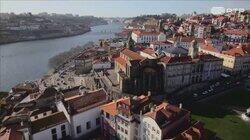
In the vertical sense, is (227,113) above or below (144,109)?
below

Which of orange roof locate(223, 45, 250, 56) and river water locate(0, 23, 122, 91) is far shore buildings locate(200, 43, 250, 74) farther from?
river water locate(0, 23, 122, 91)

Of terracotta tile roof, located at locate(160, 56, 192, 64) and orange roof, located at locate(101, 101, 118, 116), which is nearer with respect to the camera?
orange roof, located at locate(101, 101, 118, 116)

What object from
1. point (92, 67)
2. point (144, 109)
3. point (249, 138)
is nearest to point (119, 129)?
point (144, 109)

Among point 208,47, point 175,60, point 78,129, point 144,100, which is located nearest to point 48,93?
point 78,129

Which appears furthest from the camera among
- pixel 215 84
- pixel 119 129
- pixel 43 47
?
pixel 43 47

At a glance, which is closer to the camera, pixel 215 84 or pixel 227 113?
pixel 227 113

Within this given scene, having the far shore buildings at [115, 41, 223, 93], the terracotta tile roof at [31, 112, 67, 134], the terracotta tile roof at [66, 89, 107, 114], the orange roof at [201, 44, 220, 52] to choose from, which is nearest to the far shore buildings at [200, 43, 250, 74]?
the orange roof at [201, 44, 220, 52]

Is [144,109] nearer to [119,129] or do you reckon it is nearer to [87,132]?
[119,129]

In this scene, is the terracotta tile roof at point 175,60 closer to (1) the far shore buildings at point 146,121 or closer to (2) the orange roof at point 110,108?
(1) the far shore buildings at point 146,121
